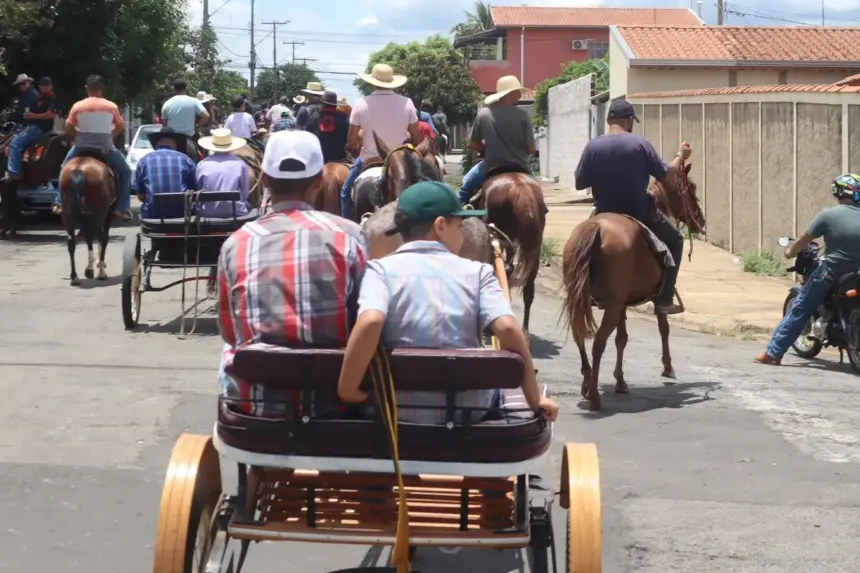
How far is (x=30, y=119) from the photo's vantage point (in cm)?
2125

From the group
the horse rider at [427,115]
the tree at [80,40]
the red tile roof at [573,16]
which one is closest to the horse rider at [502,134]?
the horse rider at [427,115]

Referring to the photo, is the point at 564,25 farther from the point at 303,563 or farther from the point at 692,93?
the point at 303,563

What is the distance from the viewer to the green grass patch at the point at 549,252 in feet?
63.6

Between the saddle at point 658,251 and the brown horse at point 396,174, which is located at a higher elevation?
the brown horse at point 396,174

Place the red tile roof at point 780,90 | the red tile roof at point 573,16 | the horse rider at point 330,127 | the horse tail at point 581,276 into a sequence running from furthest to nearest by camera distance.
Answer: the red tile roof at point 573,16, the red tile roof at point 780,90, the horse rider at point 330,127, the horse tail at point 581,276

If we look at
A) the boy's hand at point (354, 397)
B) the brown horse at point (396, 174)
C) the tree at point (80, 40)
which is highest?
the tree at point (80, 40)

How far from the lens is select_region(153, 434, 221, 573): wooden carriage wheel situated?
14.9ft

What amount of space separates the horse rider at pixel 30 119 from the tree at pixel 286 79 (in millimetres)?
74918

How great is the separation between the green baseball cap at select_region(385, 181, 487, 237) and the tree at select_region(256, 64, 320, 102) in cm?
9207

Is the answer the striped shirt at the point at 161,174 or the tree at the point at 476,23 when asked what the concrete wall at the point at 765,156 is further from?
the tree at the point at 476,23

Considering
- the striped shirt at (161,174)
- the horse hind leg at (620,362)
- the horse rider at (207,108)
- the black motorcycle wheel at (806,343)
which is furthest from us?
the horse rider at (207,108)

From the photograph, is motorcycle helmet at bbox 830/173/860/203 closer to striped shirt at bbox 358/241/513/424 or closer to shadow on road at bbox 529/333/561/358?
shadow on road at bbox 529/333/561/358

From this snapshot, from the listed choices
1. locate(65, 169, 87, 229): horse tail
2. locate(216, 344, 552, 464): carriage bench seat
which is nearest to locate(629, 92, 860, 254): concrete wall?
locate(65, 169, 87, 229): horse tail

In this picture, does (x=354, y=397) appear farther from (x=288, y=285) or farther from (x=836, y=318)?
(x=836, y=318)
